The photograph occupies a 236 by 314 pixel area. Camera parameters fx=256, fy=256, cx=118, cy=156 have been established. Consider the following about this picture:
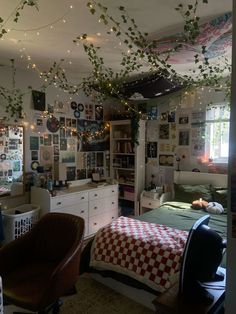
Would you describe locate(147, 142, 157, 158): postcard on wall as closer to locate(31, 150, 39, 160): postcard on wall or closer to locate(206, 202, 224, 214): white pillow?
locate(206, 202, 224, 214): white pillow

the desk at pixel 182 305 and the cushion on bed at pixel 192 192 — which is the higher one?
the cushion on bed at pixel 192 192

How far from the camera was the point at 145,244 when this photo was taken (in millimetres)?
2201

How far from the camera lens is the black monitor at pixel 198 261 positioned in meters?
1.33

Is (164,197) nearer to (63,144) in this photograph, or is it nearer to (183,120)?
(183,120)

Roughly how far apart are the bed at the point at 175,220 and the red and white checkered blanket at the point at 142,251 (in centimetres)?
1

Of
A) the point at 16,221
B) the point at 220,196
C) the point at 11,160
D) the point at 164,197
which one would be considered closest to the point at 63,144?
the point at 11,160

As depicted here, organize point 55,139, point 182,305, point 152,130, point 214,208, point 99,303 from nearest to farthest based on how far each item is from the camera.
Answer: point 182,305 < point 99,303 < point 214,208 < point 55,139 < point 152,130

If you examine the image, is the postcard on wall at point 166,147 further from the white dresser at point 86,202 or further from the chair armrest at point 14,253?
the chair armrest at point 14,253

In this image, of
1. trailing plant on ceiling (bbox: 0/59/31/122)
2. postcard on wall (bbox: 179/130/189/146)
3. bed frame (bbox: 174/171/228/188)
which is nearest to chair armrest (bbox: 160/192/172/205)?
bed frame (bbox: 174/171/228/188)

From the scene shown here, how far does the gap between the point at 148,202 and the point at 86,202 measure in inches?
42.5

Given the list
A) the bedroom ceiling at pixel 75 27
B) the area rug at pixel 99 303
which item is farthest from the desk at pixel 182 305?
the bedroom ceiling at pixel 75 27

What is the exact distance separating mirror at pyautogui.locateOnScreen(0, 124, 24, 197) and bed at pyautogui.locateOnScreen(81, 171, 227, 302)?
1400 millimetres

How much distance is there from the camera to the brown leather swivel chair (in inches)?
67.4

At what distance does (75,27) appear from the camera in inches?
83.9
